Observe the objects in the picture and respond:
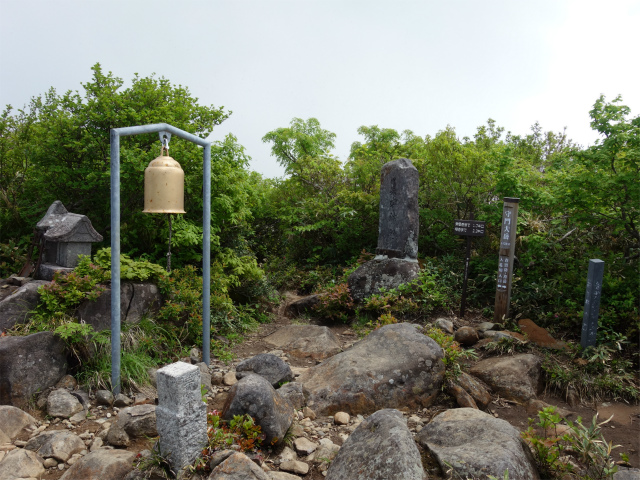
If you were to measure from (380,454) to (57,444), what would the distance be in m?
3.16

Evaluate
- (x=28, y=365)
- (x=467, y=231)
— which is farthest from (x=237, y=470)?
(x=467, y=231)

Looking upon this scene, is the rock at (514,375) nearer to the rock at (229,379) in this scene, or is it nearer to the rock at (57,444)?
the rock at (229,379)

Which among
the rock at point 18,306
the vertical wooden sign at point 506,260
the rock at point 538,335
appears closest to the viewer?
the rock at point 18,306

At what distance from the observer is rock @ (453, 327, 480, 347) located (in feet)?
24.3

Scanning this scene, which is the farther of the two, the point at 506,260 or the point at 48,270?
the point at 506,260

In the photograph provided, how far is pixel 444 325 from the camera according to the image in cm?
783

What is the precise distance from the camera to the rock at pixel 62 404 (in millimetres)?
5199

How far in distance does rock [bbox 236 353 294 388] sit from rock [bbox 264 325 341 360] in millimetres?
1243

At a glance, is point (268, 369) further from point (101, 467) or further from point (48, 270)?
point (48, 270)

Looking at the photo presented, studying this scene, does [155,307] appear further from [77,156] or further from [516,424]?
[516,424]

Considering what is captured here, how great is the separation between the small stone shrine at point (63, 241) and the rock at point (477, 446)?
5526 mm

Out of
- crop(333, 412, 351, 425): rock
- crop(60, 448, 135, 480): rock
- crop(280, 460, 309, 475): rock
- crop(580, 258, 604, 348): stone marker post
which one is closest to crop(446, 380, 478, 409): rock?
crop(333, 412, 351, 425): rock

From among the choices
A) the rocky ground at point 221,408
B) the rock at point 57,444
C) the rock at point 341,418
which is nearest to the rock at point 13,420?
the rocky ground at point 221,408

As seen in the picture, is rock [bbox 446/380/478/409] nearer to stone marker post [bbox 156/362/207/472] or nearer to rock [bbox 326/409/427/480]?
rock [bbox 326/409/427/480]
